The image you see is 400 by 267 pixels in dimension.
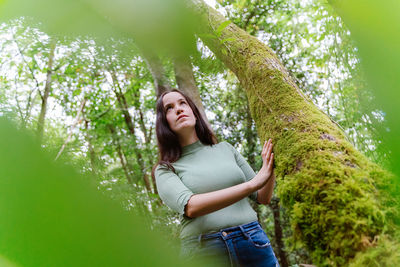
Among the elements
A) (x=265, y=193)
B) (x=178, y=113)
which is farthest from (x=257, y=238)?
(x=178, y=113)

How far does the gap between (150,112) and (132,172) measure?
1577mm

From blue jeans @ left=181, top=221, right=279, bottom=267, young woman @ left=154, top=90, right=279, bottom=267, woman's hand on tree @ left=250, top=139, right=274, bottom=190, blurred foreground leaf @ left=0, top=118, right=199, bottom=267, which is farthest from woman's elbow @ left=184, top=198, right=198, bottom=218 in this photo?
blurred foreground leaf @ left=0, top=118, right=199, bottom=267

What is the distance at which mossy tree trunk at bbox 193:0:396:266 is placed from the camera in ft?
1.93

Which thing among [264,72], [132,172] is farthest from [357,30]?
[132,172]

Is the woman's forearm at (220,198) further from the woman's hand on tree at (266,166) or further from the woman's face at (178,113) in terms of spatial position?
the woman's face at (178,113)

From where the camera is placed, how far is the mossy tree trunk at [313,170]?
0.59 m

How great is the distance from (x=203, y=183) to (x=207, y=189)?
0.04 m

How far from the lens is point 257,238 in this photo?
181 centimetres

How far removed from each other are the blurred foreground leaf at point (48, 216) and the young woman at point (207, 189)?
117 cm

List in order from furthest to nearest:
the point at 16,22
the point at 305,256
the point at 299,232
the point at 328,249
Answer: the point at 305,256 → the point at 299,232 → the point at 328,249 → the point at 16,22

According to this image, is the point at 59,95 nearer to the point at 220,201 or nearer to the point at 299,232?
the point at 220,201

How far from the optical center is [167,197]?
5.39ft

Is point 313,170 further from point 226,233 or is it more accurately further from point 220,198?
point 226,233

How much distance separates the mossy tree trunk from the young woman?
26 centimetres
